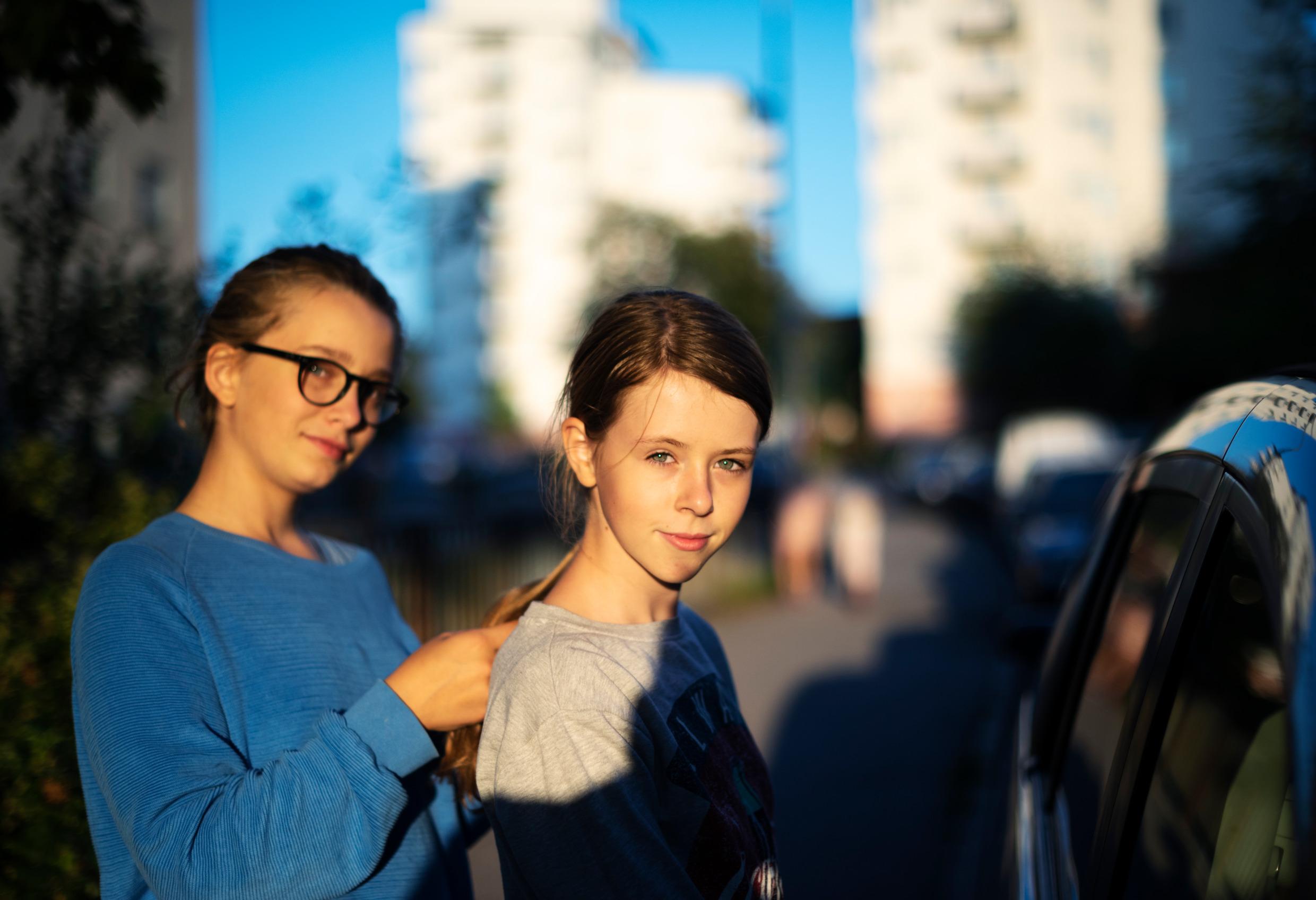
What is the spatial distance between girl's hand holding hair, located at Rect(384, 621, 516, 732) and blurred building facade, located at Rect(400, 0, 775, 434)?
66.9 meters

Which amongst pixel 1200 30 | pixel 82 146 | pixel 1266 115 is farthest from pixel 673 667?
pixel 1200 30

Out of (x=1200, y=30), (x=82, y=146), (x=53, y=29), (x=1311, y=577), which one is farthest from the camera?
(x=1200, y=30)

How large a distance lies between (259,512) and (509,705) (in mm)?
737

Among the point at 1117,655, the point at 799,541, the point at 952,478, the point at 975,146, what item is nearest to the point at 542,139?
the point at 975,146

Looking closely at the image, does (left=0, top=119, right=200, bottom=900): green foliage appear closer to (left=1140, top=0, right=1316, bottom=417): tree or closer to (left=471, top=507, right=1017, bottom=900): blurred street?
(left=471, top=507, right=1017, bottom=900): blurred street

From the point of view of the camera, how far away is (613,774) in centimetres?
133

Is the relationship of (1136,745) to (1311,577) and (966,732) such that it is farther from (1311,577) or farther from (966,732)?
(966,732)

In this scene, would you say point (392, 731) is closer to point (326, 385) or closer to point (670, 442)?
point (670, 442)

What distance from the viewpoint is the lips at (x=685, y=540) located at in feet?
5.06

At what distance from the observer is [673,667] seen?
1559 mm

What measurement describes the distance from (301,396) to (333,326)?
0.14 metres

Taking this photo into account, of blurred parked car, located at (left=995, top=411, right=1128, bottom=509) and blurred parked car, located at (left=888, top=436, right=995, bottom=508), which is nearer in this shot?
blurred parked car, located at (left=995, top=411, right=1128, bottom=509)

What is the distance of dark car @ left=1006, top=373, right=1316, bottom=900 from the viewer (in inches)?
40.0

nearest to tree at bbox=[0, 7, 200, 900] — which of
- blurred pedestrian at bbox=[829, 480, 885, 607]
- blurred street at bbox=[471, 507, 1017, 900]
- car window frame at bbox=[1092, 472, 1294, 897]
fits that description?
car window frame at bbox=[1092, 472, 1294, 897]
